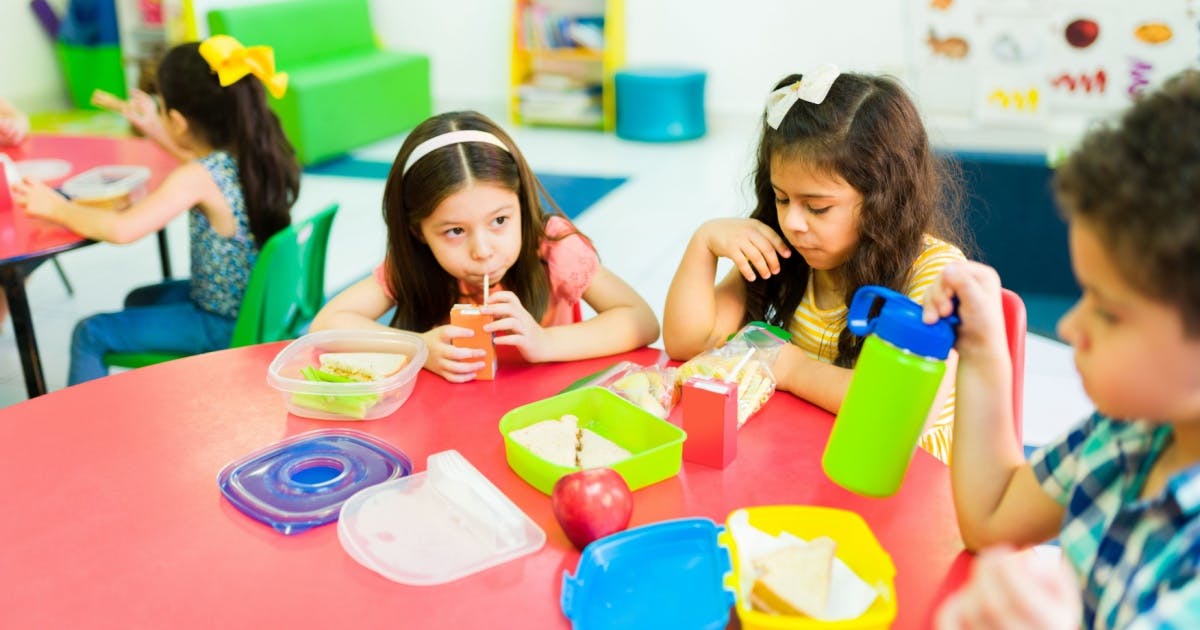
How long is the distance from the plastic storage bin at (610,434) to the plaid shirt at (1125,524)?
0.38m

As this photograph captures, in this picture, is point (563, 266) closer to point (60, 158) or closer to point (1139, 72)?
point (60, 158)

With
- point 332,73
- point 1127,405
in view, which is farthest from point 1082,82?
point 332,73

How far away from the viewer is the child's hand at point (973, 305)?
3.24 feet

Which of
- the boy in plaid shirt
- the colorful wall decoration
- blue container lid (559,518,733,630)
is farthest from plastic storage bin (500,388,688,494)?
the colorful wall decoration

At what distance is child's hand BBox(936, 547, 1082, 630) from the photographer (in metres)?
0.62

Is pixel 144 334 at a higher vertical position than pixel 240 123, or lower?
lower

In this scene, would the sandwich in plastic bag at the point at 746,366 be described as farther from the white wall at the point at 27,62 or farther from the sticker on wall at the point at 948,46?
the white wall at the point at 27,62

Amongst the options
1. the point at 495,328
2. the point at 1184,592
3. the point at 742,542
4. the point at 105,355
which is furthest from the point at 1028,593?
the point at 105,355

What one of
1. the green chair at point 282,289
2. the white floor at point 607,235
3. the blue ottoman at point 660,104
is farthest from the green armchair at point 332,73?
the green chair at point 282,289

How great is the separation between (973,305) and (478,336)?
0.68m

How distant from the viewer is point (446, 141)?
64.2 inches

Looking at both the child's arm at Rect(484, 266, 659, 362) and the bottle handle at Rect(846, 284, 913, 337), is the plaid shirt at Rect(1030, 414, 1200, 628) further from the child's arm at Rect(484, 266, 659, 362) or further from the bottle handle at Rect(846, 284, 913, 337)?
the child's arm at Rect(484, 266, 659, 362)

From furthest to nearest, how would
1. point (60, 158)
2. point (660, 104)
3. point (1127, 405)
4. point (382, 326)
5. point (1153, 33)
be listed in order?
point (660, 104)
point (1153, 33)
point (60, 158)
point (382, 326)
point (1127, 405)

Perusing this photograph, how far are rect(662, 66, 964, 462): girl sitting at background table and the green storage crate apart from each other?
208 inches
